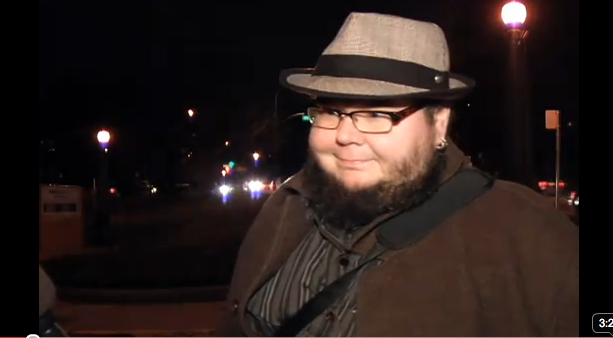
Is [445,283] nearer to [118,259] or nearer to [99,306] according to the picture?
[99,306]

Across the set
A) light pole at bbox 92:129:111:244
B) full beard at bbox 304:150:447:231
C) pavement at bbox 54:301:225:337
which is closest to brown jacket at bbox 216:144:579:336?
full beard at bbox 304:150:447:231

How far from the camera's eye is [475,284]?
7.15ft

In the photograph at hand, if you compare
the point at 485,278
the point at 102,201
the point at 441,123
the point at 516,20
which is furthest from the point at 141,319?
the point at 102,201

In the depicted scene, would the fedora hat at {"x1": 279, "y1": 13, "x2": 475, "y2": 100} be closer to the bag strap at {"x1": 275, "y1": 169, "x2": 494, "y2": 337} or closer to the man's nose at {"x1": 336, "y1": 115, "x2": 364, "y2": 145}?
the man's nose at {"x1": 336, "y1": 115, "x2": 364, "y2": 145}

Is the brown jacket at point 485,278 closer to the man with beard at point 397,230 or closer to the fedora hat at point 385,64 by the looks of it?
the man with beard at point 397,230

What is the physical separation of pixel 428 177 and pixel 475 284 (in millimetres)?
315

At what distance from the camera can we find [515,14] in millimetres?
10312

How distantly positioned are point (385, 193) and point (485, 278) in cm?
33

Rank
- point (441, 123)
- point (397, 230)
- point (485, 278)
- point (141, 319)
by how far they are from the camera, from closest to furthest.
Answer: point (485, 278), point (397, 230), point (441, 123), point (141, 319)

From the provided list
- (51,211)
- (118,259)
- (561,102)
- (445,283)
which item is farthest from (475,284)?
(561,102)

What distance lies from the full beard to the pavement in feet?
21.3

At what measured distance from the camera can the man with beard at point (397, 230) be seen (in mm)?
2164

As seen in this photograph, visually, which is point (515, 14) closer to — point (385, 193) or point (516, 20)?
point (516, 20)

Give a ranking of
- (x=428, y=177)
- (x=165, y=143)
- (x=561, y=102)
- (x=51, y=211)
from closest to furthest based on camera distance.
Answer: (x=428, y=177)
(x=51, y=211)
(x=561, y=102)
(x=165, y=143)
